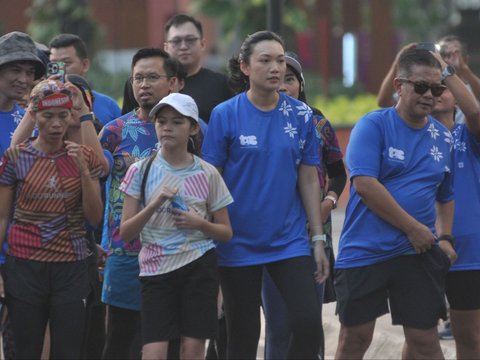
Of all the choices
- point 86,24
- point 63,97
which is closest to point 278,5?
point 63,97

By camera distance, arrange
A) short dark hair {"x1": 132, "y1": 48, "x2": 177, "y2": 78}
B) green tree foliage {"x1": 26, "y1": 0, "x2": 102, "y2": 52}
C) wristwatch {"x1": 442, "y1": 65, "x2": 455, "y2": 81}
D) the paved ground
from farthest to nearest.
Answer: green tree foliage {"x1": 26, "y1": 0, "x2": 102, "y2": 52} → the paved ground → short dark hair {"x1": 132, "y1": 48, "x2": 177, "y2": 78} → wristwatch {"x1": 442, "y1": 65, "x2": 455, "y2": 81}

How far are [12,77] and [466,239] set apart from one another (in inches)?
110

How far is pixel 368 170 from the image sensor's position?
23.4 feet

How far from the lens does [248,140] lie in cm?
705

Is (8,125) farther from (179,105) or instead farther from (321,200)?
(321,200)

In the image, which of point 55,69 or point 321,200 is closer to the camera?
point 55,69

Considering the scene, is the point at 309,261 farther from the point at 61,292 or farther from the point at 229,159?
the point at 61,292

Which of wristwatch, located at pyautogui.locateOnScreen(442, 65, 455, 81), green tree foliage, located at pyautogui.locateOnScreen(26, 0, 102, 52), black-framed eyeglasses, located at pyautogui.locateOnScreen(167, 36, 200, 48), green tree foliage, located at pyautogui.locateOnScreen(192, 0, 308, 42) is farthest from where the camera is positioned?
green tree foliage, located at pyautogui.locateOnScreen(192, 0, 308, 42)

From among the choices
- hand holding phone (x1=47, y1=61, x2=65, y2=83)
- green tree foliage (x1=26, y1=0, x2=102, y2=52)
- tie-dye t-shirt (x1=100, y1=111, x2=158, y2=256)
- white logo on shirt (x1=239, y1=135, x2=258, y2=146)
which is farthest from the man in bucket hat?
green tree foliage (x1=26, y1=0, x2=102, y2=52)

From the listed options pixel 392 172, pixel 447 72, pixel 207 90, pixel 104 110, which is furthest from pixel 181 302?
pixel 104 110

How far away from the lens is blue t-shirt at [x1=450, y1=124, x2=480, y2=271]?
25.3ft

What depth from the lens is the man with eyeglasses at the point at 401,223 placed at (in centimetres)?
717

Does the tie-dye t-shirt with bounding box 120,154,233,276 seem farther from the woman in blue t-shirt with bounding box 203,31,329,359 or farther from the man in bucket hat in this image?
the man in bucket hat

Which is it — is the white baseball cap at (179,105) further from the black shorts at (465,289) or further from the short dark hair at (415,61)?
the black shorts at (465,289)
